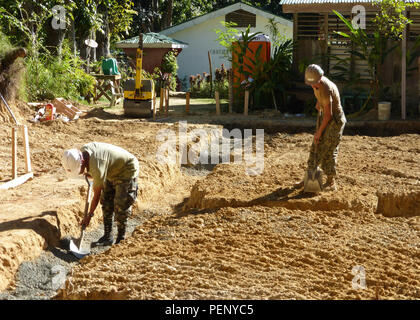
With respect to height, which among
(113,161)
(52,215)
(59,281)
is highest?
(113,161)

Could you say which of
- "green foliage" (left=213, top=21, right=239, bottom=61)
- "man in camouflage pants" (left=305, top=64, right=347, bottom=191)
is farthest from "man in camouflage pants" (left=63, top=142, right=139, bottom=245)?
"green foliage" (left=213, top=21, right=239, bottom=61)

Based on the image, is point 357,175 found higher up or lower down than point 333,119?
lower down

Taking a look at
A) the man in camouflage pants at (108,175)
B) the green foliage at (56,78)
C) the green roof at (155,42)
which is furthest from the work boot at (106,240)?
the green roof at (155,42)

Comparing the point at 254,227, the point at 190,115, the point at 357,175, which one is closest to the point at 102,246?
the point at 254,227

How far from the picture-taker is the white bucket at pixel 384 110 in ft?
47.8

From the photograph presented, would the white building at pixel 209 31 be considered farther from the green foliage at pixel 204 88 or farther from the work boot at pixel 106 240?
the work boot at pixel 106 240

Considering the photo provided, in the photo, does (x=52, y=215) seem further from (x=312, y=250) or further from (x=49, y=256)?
(x=312, y=250)

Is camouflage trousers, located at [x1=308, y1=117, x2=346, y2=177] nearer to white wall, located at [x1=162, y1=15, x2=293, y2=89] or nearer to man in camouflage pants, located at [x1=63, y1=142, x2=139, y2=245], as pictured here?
man in camouflage pants, located at [x1=63, y1=142, x2=139, y2=245]

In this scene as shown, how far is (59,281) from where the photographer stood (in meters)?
6.42

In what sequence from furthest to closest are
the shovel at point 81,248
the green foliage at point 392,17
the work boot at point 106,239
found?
the green foliage at point 392,17 < the work boot at point 106,239 < the shovel at point 81,248

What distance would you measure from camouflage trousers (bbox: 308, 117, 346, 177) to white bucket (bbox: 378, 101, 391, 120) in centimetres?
653

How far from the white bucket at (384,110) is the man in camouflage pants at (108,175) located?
8.94 meters

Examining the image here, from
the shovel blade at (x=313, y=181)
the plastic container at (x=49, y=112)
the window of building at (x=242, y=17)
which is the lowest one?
the shovel blade at (x=313, y=181)

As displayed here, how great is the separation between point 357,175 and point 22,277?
556 centimetres
